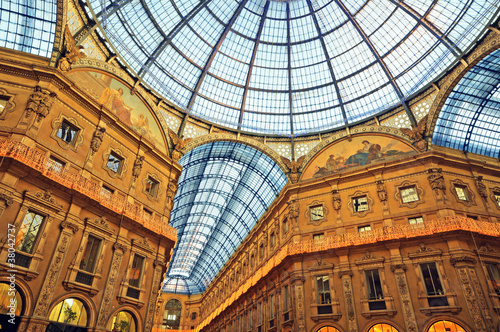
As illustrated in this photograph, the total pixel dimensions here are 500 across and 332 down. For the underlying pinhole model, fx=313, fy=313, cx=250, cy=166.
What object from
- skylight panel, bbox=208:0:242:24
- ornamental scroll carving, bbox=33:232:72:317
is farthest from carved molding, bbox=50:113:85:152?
skylight panel, bbox=208:0:242:24

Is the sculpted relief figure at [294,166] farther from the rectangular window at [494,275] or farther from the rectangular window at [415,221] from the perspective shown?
the rectangular window at [494,275]

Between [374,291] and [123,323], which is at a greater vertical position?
[374,291]

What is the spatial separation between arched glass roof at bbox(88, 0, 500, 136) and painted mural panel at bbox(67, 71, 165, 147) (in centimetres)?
286

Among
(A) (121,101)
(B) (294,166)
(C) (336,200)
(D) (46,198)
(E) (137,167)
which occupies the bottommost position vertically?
(D) (46,198)

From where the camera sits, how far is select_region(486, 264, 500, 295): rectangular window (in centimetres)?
2210

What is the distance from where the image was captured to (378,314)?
2288cm

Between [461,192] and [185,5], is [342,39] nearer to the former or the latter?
[185,5]

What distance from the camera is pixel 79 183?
69.5ft

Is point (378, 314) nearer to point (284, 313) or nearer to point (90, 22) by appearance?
point (284, 313)

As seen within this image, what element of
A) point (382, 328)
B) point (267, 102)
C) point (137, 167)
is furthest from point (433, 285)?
point (267, 102)

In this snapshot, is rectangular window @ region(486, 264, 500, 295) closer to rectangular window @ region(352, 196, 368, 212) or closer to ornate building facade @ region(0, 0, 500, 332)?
ornate building facade @ region(0, 0, 500, 332)

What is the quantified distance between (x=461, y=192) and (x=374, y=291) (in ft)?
38.3

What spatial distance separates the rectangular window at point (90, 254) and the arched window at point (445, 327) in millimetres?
23372

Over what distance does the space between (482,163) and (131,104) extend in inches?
1266
